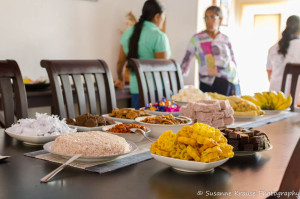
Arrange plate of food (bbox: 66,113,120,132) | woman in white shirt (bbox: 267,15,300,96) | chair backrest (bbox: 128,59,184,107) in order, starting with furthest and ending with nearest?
woman in white shirt (bbox: 267,15,300,96), chair backrest (bbox: 128,59,184,107), plate of food (bbox: 66,113,120,132)

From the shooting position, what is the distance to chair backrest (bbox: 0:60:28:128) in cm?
159

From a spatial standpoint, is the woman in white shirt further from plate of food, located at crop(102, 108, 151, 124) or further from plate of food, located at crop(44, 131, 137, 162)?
plate of food, located at crop(44, 131, 137, 162)

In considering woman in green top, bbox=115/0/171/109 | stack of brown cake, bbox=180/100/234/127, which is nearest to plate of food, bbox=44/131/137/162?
stack of brown cake, bbox=180/100/234/127

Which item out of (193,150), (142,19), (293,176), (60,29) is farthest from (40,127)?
(60,29)

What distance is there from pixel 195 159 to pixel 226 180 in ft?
0.29

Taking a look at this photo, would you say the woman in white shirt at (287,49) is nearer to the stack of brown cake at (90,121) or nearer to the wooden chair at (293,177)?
the stack of brown cake at (90,121)

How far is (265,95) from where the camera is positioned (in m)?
2.13

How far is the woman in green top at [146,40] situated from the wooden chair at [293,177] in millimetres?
2128

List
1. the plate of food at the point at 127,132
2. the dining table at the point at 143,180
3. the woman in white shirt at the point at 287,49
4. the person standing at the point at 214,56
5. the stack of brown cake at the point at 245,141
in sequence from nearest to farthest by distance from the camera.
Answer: the dining table at the point at 143,180 → the stack of brown cake at the point at 245,141 → the plate of food at the point at 127,132 → the person standing at the point at 214,56 → the woman in white shirt at the point at 287,49

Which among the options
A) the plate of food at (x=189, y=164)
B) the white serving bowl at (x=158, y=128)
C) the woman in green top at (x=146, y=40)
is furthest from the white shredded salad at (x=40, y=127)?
the woman in green top at (x=146, y=40)

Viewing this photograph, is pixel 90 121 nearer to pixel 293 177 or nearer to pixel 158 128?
pixel 158 128

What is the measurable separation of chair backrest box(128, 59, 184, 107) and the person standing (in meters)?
1.15

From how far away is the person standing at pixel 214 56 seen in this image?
3.56m

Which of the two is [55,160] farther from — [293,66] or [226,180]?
[293,66]
